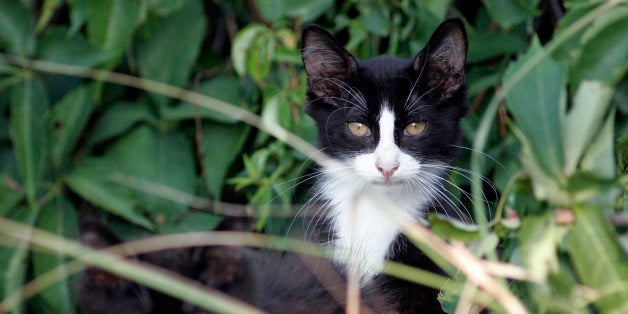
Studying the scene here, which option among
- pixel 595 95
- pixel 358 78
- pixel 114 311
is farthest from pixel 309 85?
pixel 595 95

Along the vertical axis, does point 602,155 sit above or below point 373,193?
below

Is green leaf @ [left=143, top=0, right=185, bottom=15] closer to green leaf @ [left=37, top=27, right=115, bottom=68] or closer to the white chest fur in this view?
green leaf @ [left=37, top=27, right=115, bottom=68]

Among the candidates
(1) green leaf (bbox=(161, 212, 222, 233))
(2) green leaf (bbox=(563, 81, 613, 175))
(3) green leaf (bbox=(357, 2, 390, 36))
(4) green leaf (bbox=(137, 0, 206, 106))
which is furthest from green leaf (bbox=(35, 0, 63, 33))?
(2) green leaf (bbox=(563, 81, 613, 175))

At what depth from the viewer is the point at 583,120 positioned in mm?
1357

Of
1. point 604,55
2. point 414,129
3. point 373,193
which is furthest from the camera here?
point 414,129

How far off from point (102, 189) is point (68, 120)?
27 cm

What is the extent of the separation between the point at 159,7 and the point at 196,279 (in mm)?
1384

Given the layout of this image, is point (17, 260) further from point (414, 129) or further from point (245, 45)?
point (414, 129)

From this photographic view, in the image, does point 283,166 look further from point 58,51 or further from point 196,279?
point 196,279

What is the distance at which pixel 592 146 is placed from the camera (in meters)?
1.35

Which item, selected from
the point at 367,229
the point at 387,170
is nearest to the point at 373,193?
the point at 387,170

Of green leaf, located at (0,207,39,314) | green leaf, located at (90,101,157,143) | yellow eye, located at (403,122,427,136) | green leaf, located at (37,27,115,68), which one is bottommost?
green leaf, located at (0,207,39,314)

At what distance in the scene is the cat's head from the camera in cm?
223

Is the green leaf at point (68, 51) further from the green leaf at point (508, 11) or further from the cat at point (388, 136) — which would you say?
the green leaf at point (508, 11)
